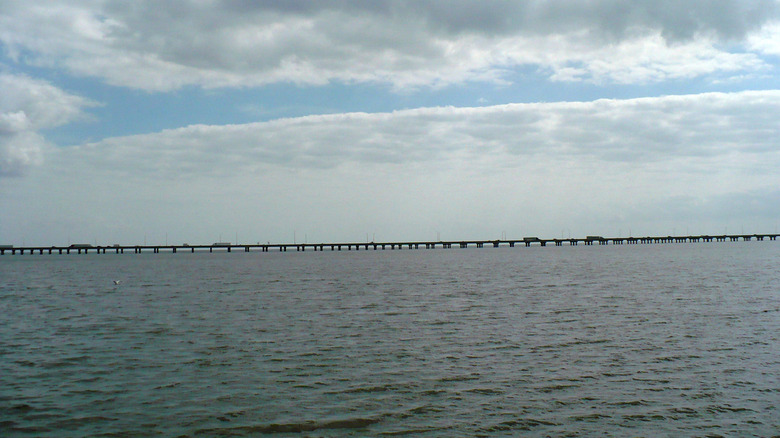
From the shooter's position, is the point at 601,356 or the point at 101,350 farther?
the point at 101,350

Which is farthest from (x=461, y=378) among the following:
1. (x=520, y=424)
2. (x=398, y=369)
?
(x=520, y=424)

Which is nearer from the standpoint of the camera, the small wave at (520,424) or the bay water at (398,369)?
the small wave at (520,424)

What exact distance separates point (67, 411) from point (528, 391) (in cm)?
1182

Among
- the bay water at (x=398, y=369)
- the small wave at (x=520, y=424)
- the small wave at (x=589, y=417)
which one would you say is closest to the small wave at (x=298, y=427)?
the bay water at (x=398, y=369)

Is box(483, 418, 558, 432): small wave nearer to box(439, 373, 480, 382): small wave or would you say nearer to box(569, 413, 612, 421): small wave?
box(569, 413, 612, 421): small wave

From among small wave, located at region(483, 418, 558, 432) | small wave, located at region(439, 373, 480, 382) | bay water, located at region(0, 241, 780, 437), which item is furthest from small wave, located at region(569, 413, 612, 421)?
small wave, located at region(439, 373, 480, 382)

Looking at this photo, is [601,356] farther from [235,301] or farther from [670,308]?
[235,301]

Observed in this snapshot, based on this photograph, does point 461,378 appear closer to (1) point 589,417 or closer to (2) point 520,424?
(2) point 520,424

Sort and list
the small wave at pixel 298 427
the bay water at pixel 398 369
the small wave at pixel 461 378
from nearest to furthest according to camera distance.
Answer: the small wave at pixel 298 427 → the bay water at pixel 398 369 → the small wave at pixel 461 378

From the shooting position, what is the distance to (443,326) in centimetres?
2788

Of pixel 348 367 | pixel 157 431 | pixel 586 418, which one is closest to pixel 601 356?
pixel 586 418

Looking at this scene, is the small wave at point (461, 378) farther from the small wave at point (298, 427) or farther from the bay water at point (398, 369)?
the small wave at point (298, 427)

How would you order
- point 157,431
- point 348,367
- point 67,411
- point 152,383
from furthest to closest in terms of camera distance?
point 348,367 < point 152,383 < point 67,411 < point 157,431

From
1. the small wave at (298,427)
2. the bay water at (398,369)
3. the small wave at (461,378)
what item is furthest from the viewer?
the small wave at (461,378)
